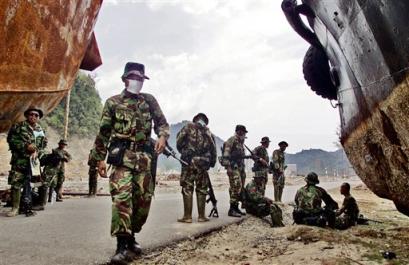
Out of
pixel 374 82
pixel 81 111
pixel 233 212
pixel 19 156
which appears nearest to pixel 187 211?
pixel 233 212

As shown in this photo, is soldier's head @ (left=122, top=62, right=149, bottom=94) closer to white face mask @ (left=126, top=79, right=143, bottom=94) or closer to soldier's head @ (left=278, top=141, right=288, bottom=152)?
white face mask @ (left=126, top=79, right=143, bottom=94)

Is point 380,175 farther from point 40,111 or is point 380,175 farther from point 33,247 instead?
point 33,247

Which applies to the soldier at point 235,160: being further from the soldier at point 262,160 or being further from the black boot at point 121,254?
the black boot at point 121,254

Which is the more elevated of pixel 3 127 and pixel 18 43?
pixel 18 43

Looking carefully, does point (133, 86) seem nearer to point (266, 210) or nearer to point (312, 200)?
point (312, 200)

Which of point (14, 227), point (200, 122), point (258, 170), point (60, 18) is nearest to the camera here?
point (60, 18)

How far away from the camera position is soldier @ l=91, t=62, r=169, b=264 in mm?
2854

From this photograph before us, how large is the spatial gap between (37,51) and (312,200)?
165 inches

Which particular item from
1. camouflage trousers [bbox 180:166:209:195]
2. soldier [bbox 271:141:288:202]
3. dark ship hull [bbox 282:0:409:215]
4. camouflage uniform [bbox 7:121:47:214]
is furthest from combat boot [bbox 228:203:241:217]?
camouflage uniform [bbox 7:121:47:214]

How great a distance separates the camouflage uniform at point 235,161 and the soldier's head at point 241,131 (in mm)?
70

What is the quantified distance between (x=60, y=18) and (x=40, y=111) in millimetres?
652

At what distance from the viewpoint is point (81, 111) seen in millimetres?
27562

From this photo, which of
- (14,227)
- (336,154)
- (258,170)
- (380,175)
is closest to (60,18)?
(380,175)

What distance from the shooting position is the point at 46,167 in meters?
6.77
